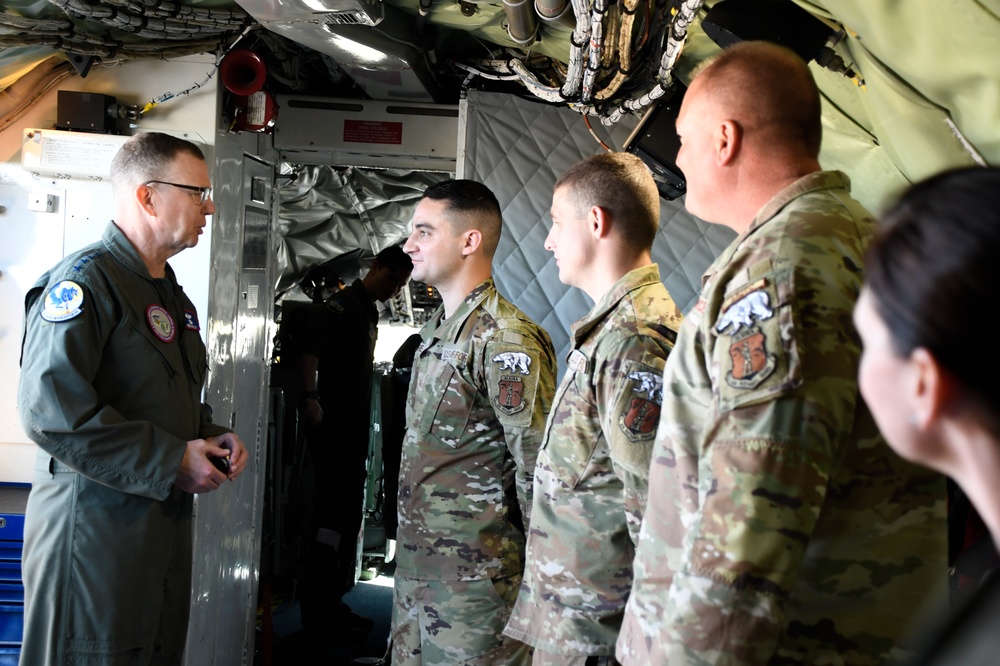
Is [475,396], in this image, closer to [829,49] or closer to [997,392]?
[829,49]

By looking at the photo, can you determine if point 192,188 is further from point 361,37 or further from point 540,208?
point 540,208

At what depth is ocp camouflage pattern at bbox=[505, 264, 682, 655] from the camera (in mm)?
1792

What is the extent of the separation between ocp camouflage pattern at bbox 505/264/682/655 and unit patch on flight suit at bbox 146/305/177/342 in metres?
1.08

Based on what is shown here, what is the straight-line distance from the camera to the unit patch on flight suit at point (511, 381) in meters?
2.44

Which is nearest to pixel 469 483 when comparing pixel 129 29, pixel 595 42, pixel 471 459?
pixel 471 459

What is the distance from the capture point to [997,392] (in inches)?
25.1

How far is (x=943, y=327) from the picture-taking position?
0.64m

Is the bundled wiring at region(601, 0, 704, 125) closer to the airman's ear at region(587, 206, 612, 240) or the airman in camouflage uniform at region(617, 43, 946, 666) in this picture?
the airman's ear at region(587, 206, 612, 240)

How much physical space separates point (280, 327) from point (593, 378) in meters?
3.48

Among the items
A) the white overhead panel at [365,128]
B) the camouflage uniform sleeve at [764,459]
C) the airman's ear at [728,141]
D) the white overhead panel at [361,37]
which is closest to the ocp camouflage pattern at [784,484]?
the camouflage uniform sleeve at [764,459]

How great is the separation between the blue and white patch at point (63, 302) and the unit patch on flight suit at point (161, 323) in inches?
8.2

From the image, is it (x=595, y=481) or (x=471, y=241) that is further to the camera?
(x=471, y=241)

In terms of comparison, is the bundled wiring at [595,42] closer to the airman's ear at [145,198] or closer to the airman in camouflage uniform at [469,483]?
the airman in camouflage uniform at [469,483]

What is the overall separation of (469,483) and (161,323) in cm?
98
